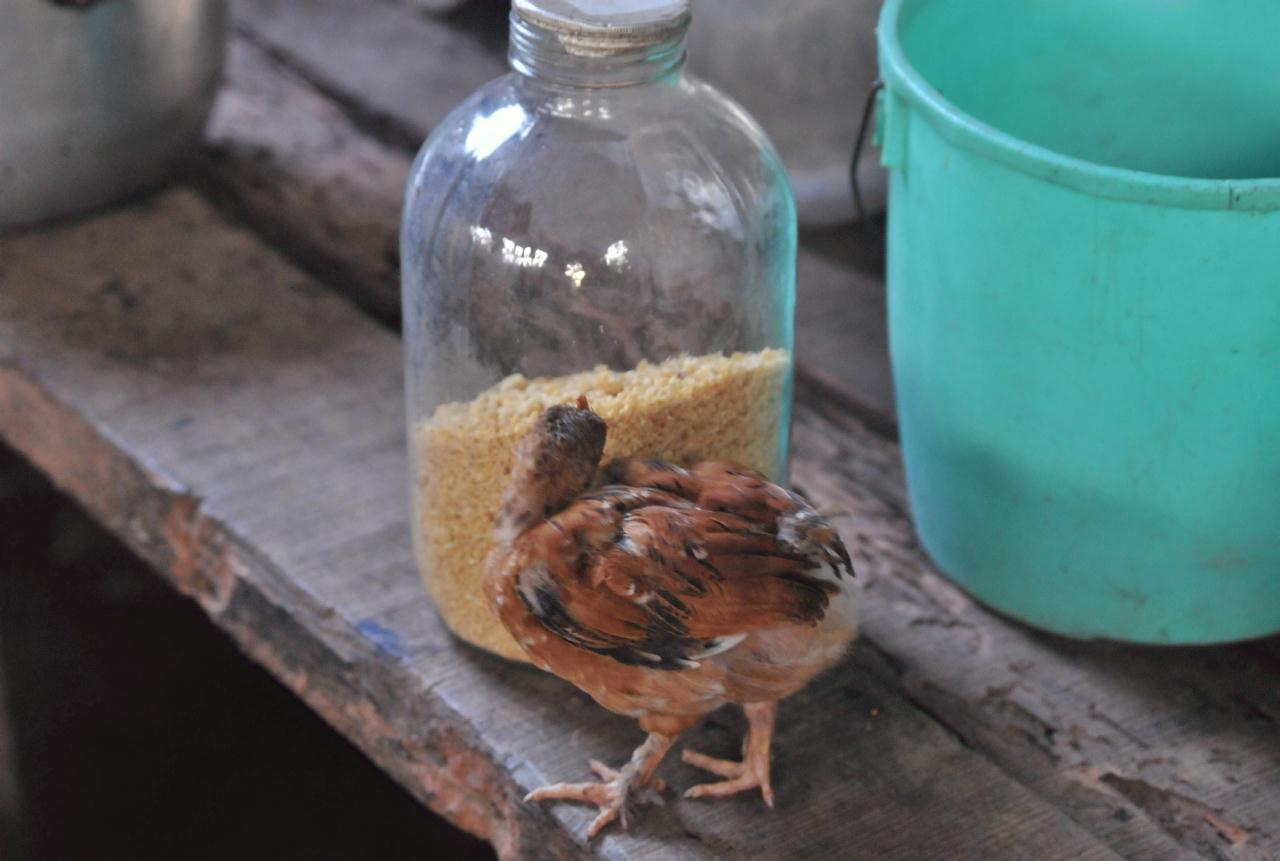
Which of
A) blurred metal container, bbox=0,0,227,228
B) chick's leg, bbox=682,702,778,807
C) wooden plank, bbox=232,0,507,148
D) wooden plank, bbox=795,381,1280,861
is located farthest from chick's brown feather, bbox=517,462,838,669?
wooden plank, bbox=232,0,507,148

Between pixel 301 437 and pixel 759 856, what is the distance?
51cm

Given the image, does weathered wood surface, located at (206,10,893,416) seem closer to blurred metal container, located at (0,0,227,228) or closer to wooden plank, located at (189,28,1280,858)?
blurred metal container, located at (0,0,227,228)

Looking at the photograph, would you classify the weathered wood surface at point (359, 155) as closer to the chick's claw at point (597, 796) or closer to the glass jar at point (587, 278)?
the glass jar at point (587, 278)

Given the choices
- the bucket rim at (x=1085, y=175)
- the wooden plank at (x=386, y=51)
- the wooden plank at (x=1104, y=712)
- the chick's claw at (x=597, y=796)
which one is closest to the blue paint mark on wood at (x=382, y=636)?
the chick's claw at (x=597, y=796)

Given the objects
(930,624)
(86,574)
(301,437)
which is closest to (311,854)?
(86,574)

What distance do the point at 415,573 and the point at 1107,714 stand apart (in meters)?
0.45

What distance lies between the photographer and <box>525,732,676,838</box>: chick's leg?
0.87 m

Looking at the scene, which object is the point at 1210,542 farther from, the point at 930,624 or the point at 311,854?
the point at 311,854

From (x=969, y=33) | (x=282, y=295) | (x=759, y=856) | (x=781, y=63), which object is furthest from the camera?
(x=781, y=63)

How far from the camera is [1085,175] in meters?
0.85

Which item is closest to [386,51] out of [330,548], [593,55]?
[330,548]

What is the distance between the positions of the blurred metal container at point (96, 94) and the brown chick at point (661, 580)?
65cm

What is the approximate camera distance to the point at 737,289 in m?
0.95

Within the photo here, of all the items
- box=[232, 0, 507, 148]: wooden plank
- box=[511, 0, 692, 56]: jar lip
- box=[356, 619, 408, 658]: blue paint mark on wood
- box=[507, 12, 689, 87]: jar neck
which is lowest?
box=[356, 619, 408, 658]: blue paint mark on wood
